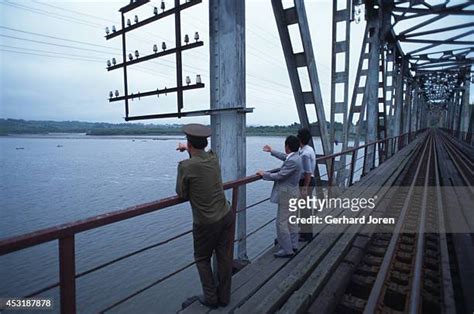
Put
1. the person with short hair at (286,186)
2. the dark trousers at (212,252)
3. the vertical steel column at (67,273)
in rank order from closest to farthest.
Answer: the vertical steel column at (67,273)
the dark trousers at (212,252)
the person with short hair at (286,186)

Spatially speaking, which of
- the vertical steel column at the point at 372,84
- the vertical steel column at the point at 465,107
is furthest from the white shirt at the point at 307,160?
the vertical steel column at the point at 465,107

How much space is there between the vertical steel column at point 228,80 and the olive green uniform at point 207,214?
1173mm

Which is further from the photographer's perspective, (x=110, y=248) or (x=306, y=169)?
(x=110, y=248)

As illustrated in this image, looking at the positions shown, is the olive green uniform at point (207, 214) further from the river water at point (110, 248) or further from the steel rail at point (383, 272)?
the river water at point (110, 248)

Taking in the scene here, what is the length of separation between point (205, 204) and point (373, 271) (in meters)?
2.67

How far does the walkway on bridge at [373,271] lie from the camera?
2939 mm

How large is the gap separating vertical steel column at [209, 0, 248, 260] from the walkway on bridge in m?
1.39

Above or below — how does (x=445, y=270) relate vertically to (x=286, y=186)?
below

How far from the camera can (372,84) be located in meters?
11.5

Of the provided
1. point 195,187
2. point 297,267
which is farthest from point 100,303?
point 195,187

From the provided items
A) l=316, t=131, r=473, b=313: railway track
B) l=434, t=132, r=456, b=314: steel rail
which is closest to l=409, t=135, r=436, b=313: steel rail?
l=316, t=131, r=473, b=313: railway track

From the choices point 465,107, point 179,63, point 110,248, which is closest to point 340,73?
point 179,63

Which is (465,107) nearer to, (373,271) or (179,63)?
(179,63)

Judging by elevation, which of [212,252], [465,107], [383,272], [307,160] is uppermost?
[465,107]
